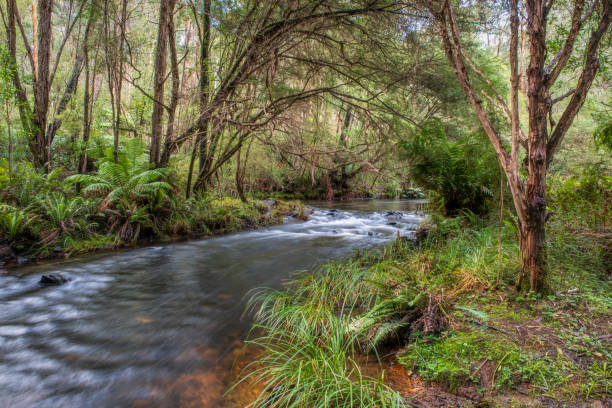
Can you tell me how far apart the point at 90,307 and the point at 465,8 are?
6.39 meters

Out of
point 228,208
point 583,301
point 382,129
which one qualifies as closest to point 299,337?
point 583,301

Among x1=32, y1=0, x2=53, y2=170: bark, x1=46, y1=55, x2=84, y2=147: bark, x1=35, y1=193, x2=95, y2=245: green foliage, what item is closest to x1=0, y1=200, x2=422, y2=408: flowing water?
x1=35, y1=193, x2=95, y2=245: green foliage

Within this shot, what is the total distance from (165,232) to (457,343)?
20.3 ft

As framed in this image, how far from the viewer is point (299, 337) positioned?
2260 mm

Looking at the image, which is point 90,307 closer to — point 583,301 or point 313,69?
point 583,301

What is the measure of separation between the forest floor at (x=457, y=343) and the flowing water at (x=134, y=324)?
45cm

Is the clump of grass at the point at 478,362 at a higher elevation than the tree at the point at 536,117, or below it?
below

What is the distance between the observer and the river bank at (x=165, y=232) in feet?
16.3

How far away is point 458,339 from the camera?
6.79ft

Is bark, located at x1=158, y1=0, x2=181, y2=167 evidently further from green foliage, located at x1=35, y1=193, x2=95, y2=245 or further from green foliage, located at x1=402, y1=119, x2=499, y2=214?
green foliage, located at x1=402, y1=119, x2=499, y2=214

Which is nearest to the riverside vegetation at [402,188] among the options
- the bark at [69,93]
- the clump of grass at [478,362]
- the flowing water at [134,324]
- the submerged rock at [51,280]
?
the clump of grass at [478,362]

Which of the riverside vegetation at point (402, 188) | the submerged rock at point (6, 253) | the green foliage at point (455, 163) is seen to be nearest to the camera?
the riverside vegetation at point (402, 188)

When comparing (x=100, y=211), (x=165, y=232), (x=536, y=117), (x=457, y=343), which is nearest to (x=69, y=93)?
(x=100, y=211)

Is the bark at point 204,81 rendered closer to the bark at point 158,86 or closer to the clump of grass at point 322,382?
the bark at point 158,86
